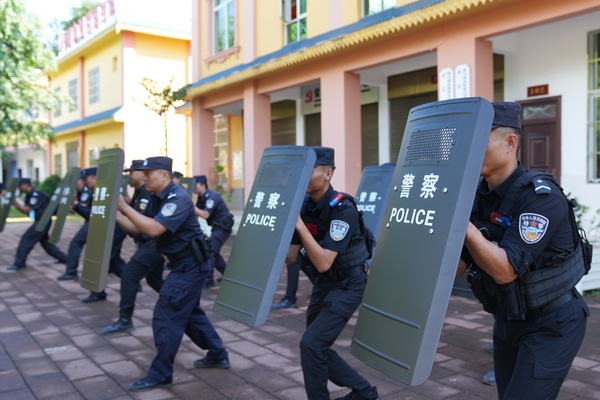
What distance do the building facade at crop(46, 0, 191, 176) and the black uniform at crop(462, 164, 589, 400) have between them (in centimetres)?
1810

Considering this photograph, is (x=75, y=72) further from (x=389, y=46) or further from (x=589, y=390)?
(x=589, y=390)

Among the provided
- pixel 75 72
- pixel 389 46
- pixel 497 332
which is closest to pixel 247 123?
pixel 389 46

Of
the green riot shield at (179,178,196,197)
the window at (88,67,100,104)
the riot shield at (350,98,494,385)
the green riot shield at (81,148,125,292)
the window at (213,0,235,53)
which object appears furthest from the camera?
the window at (88,67,100,104)

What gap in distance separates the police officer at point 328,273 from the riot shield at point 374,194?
2775 millimetres

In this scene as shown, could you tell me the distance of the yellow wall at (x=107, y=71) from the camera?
862 inches

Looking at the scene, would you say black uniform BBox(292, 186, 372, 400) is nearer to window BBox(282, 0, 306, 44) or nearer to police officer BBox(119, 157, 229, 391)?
police officer BBox(119, 157, 229, 391)

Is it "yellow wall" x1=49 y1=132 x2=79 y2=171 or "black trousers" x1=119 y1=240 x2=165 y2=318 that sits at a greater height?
"yellow wall" x1=49 y1=132 x2=79 y2=171

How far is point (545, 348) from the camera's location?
7.33 ft

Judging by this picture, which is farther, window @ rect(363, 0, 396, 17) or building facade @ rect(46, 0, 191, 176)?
building facade @ rect(46, 0, 191, 176)

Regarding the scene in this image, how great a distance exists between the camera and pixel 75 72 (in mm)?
26484

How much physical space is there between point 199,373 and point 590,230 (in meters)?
5.90

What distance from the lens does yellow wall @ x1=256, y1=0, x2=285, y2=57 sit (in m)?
12.9

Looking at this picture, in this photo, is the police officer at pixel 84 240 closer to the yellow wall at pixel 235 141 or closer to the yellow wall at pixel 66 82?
the yellow wall at pixel 235 141

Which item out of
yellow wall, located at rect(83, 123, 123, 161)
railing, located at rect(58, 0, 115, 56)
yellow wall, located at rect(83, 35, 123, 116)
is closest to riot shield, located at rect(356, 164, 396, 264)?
yellow wall, located at rect(83, 123, 123, 161)
